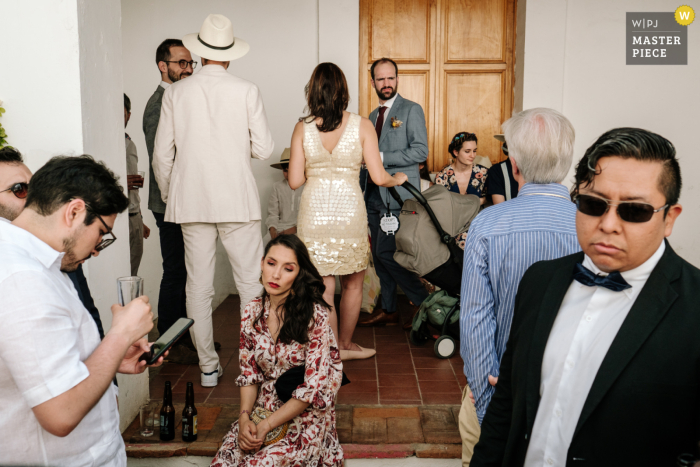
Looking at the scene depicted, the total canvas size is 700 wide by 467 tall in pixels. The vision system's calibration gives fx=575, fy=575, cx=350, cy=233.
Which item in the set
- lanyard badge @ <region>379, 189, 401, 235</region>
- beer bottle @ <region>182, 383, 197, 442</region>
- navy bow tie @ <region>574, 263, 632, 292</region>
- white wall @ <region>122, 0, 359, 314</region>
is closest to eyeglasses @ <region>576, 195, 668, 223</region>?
navy bow tie @ <region>574, 263, 632, 292</region>

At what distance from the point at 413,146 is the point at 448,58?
5.61 ft

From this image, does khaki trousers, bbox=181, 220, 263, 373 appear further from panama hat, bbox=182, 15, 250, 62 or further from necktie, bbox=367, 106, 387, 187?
necktie, bbox=367, 106, 387, 187

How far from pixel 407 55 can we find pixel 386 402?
3.72 meters

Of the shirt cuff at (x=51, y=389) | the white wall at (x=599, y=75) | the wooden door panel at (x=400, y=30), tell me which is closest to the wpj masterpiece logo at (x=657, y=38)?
the white wall at (x=599, y=75)

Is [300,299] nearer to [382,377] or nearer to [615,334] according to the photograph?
[382,377]

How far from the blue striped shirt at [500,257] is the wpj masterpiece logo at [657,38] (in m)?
4.32

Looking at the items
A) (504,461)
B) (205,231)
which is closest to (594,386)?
(504,461)

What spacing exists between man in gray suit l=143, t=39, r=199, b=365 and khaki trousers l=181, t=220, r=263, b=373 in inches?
17.4

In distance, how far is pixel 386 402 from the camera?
3488 mm

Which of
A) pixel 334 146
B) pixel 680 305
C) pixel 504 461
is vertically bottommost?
pixel 504 461

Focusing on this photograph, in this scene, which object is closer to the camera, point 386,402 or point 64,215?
point 64,215

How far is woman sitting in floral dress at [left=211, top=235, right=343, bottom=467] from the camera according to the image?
2605mm

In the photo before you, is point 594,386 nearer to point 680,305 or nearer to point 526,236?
point 680,305

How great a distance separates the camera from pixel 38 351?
4.54 ft
